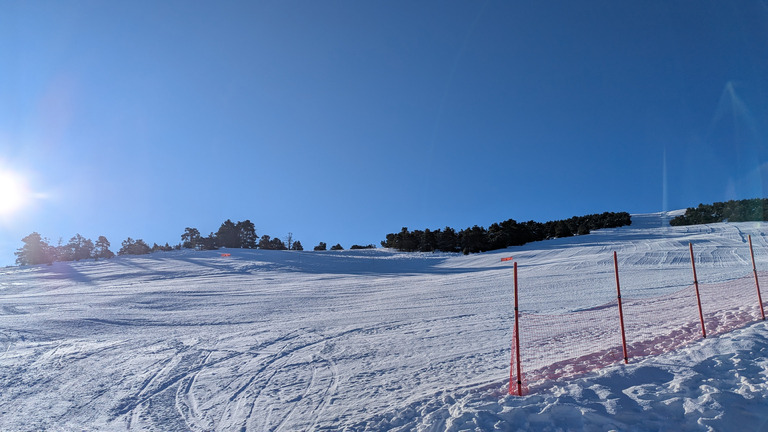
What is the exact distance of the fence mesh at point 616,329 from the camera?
7.13 meters

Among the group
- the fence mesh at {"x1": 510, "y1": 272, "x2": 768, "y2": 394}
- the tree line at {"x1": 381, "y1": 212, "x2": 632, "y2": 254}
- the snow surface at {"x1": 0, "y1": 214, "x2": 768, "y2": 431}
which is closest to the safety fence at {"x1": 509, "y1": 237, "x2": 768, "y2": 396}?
the fence mesh at {"x1": 510, "y1": 272, "x2": 768, "y2": 394}

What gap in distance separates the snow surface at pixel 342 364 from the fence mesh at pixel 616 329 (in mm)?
469

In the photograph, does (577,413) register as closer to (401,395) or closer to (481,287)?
(401,395)

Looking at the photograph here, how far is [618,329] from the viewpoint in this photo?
9.46 meters

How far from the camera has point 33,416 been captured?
19.3 feet

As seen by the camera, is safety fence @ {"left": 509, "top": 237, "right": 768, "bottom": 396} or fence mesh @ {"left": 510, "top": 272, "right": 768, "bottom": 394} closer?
safety fence @ {"left": 509, "top": 237, "right": 768, "bottom": 396}

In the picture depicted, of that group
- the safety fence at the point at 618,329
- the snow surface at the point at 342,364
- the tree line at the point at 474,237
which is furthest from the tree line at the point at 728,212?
the safety fence at the point at 618,329

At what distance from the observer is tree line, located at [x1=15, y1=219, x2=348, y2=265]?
3569 cm

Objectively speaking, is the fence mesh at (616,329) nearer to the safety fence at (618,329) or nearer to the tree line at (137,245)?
the safety fence at (618,329)

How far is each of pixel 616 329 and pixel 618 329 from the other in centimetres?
5

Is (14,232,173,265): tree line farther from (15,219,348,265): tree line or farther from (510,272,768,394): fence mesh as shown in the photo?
(510,272,768,394): fence mesh

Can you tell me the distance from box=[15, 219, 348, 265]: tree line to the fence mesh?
40419mm

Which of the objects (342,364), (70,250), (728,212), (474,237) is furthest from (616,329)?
(70,250)

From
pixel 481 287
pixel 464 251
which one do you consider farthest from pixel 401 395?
pixel 464 251
